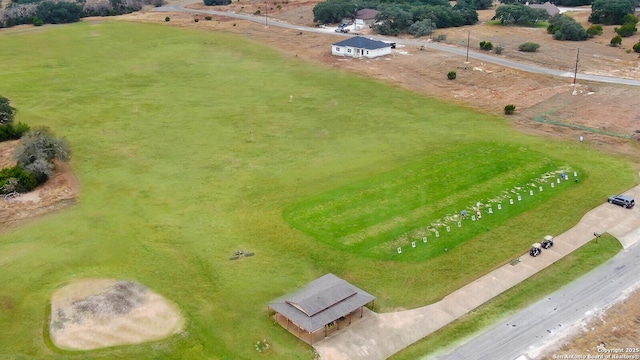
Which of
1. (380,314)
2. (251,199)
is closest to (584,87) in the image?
(251,199)

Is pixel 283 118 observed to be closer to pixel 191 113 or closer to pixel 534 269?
pixel 191 113

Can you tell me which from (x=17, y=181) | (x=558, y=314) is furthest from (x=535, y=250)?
(x=17, y=181)

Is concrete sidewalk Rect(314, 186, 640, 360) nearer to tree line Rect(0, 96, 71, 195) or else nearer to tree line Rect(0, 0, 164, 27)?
tree line Rect(0, 96, 71, 195)

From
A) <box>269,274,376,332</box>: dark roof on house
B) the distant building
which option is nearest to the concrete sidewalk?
<box>269,274,376,332</box>: dark roof on house

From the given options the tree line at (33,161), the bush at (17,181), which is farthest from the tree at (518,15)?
the bush at (17,181)

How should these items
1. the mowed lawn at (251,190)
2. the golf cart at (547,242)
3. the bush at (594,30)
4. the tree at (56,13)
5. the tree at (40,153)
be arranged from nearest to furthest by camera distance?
the mowed lawn at (251,190) < the golf cart at (547,242) < the tree at (40,153) < the bush at (594,30) < the tree at (56,13)

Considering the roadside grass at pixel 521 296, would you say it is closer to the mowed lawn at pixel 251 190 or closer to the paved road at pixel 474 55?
the mowed lawn at pixel 251 190

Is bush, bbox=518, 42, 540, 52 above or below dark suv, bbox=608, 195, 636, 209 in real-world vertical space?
above
